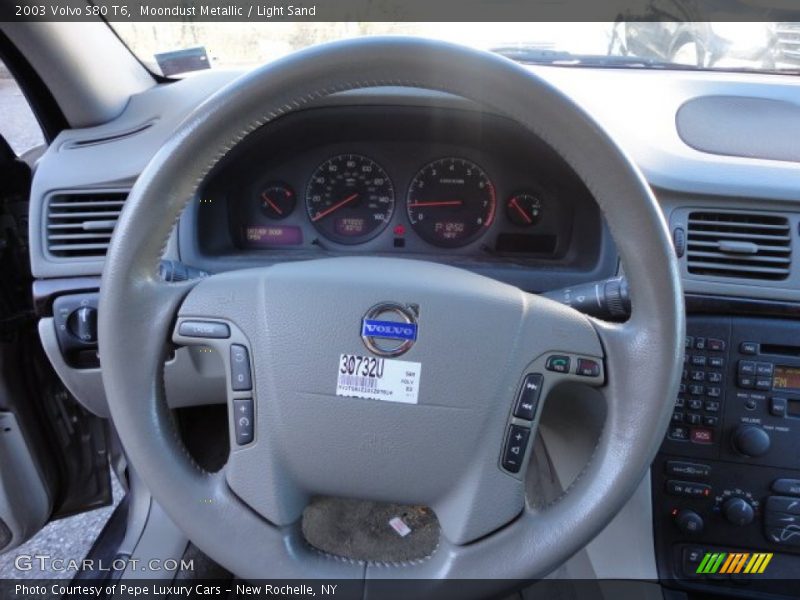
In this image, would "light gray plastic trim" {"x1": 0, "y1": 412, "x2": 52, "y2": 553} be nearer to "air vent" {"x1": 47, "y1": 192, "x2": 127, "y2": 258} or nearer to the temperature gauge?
"air vent" {"x1": 47, "y1": 192, "x2": 127, "y2": 258}

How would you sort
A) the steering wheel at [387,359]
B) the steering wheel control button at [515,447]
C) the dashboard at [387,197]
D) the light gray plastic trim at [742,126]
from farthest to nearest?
the dashboard at [387,197] → the light gray plastic trim at [742,126] → the steering wheel control button at [515,447] → the steering wheel at [387,359]

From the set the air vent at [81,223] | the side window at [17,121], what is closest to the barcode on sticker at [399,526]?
the air vent at [81,223]

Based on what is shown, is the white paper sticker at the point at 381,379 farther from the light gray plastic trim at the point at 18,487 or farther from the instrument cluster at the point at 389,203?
the light gray plastic trim at the point at 18,487

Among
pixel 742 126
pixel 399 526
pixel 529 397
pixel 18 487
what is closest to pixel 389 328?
pixel 529 397

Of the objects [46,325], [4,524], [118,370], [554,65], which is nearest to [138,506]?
[4,524]

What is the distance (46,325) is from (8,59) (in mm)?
705

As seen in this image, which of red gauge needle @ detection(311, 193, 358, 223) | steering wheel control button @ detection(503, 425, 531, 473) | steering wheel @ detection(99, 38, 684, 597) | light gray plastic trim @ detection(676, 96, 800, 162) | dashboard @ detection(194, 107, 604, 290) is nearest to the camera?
steering wheel @ detection(99, 38, 684, 597)

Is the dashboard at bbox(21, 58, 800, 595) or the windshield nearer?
the dashboard at bbox(21, 58, 800, 595)

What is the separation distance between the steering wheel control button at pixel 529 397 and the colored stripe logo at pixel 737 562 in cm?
83

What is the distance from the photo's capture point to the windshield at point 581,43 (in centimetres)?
188

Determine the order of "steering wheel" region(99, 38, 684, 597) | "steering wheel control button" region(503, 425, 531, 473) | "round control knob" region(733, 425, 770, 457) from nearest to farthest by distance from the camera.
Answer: "steering wheel" region(99, 38, 684, 597)
"steering wheel control button" region(503, 425, 531, 473)
"round control knob" region(733, 425, 770, 457)

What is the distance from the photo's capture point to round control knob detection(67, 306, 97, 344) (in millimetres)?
1699

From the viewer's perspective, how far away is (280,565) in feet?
3.53

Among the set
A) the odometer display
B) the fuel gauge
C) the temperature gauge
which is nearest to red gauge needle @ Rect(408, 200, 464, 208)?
the odometer display
